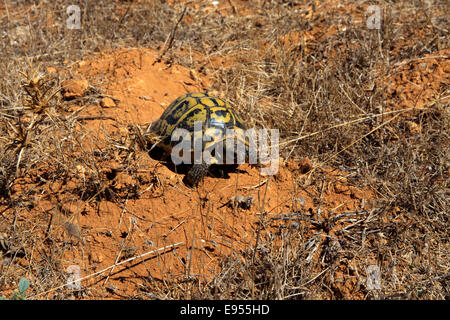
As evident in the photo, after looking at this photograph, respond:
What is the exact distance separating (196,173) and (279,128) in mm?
1456

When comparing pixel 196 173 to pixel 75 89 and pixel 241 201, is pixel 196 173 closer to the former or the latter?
pixel 241 201

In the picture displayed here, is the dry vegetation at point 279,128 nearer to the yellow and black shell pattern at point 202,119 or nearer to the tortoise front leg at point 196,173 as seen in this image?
the tortoise front leg at point 196,173

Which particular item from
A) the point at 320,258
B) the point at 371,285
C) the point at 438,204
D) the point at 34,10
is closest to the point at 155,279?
the point at 320,258

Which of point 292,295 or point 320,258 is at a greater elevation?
point 320,258

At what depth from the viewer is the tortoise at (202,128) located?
3977 millimetres

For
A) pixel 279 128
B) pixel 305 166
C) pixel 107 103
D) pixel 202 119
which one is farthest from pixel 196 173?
pixel 107 103

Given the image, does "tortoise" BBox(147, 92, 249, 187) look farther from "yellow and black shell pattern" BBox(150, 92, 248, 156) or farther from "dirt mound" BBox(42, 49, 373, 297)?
"dirt mound" BBox(42, 49, 373, 297)

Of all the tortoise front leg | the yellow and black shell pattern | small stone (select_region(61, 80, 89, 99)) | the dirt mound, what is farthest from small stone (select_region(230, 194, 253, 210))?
small stone (select_region(61, 80, 89, 99))

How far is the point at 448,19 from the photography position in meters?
5.49

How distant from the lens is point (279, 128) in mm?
4688

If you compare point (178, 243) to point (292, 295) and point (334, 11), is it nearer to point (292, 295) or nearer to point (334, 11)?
point (292, 295)

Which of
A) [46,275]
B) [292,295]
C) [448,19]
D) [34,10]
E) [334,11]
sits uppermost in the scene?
[34,10]

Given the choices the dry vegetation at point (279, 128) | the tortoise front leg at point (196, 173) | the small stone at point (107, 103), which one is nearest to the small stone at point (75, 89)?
the dry vegetation at point (279, 128)

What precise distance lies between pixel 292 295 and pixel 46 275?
2009 mm
